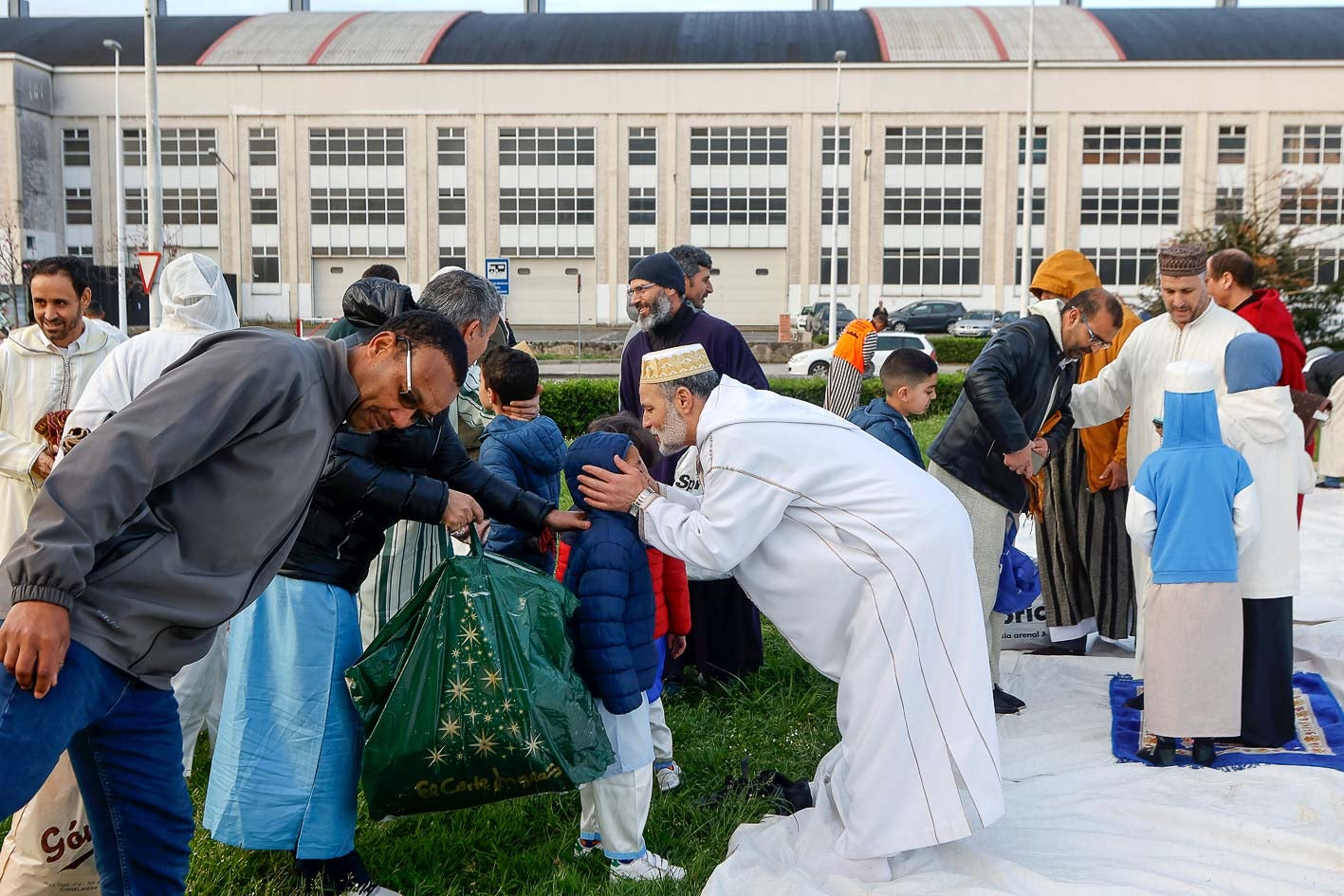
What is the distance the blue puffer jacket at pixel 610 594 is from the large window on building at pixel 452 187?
46.9 meters

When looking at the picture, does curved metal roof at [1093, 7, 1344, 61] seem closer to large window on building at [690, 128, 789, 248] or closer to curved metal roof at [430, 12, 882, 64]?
curved metal roof at [430, 12, 882, 64]

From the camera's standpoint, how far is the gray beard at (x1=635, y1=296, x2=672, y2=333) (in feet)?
19.3

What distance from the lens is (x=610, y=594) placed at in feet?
12.2

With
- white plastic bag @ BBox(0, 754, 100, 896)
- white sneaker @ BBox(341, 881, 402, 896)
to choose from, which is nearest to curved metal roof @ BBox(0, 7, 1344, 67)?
white sneaker @ BBox(341, 881, 402, 896)

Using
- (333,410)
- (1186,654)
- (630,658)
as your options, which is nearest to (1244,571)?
(1186,654)

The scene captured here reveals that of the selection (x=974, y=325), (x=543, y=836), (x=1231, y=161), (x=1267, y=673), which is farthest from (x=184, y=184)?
(x=1267, y=673)

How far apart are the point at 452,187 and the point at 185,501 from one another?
4872 centimetres

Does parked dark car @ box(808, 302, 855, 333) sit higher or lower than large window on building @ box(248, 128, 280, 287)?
lower

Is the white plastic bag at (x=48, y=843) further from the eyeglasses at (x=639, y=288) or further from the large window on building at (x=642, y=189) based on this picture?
the large window on building at (x=642, y=189)

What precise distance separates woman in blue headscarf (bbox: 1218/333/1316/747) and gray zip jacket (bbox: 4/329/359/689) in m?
4.09

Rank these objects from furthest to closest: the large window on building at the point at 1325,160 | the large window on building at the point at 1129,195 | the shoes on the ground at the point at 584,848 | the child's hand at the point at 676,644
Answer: the large window on building at the point at 1129,195, the large window on building at the point at 1325,160, the child's hand at the point at 676,644, the shoes on the ground at the point at 584,848

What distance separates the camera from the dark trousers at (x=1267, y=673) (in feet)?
16.6

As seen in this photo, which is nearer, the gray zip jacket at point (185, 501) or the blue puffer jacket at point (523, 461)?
the gray zip jacket at point (185, 501)

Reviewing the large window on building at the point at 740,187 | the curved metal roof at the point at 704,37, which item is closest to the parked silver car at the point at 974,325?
the large window on building at the point at 740,187
